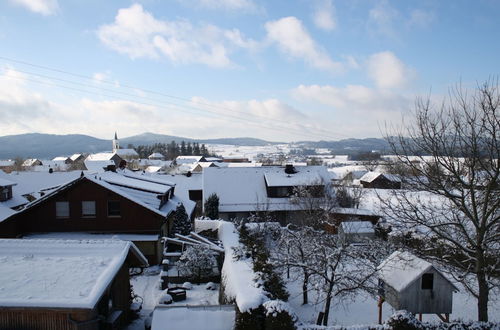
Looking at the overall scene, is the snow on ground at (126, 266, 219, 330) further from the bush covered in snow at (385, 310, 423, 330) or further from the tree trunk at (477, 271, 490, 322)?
the tree trunk at (477, 271, 490, 322)

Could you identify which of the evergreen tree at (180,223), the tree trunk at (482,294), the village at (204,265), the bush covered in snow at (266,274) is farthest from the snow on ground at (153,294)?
the tree trunk at (482,294)

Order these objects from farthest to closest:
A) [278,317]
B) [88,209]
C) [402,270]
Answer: [88,209] < [402,270] < [278,317]

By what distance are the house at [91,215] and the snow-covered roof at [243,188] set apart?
13.4 m

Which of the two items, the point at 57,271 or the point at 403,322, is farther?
the point at 403,322

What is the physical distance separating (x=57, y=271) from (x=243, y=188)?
95.2 ft

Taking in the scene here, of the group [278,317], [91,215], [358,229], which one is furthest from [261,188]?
[278,317]

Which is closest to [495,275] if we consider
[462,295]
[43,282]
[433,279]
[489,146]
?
[433,279]

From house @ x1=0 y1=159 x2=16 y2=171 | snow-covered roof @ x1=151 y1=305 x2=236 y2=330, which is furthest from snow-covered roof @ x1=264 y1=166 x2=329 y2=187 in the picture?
house @ x1=0 y1=159 x2=16 y2=171

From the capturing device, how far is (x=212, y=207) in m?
34.4

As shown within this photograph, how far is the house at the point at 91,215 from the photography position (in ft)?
73.2

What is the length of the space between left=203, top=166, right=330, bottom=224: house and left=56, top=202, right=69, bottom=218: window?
15.7m

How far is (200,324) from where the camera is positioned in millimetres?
10594

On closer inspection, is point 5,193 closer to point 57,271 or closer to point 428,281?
point 57,271

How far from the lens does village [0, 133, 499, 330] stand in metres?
9.53
